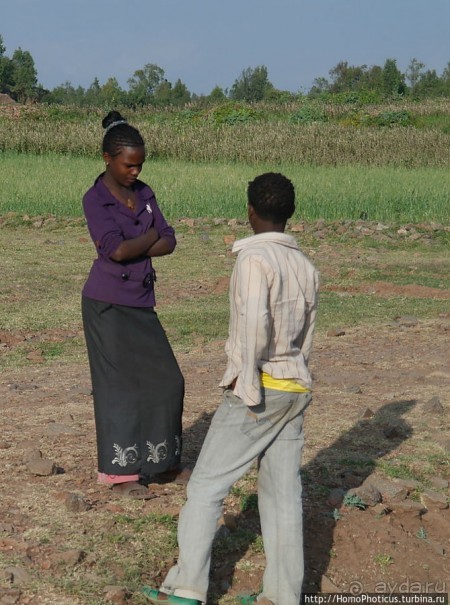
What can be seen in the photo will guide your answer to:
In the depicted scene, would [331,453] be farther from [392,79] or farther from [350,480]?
[392,79]

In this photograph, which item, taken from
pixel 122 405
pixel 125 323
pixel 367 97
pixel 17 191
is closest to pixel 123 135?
pixel 125 323

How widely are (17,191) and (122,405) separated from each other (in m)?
14.9

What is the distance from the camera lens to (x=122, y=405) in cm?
438

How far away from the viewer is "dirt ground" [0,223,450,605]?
388 centimetres

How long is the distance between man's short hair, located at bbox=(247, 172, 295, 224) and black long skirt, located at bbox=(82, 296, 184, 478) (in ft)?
3.83

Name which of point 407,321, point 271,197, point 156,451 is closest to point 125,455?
point 156,451

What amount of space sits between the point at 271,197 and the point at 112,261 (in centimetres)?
116

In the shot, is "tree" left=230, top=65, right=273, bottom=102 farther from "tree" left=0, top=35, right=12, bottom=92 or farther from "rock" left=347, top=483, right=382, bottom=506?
"rock" left=347, top=483, right=382, bottom=506

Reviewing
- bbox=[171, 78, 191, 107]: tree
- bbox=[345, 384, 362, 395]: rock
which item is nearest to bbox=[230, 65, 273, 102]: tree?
bbox=[171, 78, 191, 107]: tree

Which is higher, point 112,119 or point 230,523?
point 112,119

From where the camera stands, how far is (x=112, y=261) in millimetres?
4316

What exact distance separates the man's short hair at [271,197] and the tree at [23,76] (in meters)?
65.4

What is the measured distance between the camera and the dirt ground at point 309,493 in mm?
3881

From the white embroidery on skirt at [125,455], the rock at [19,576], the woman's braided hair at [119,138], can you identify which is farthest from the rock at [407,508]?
the woman's braided hair at [119,138]
